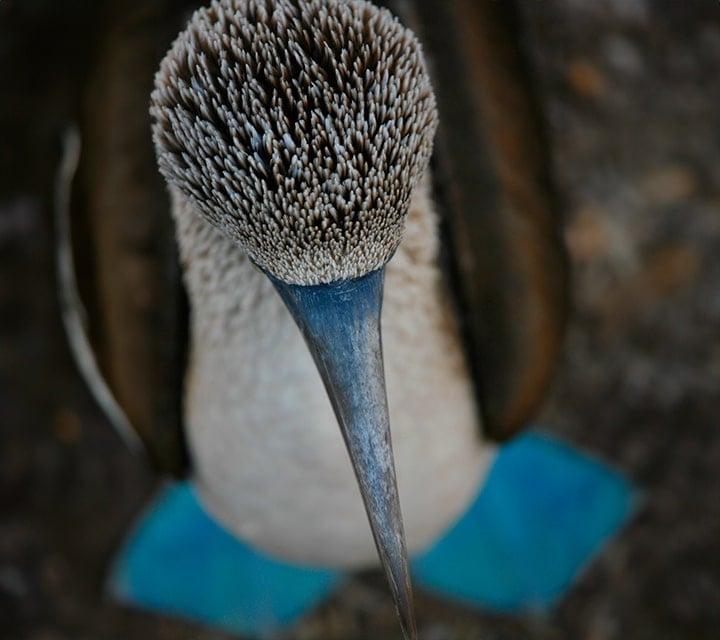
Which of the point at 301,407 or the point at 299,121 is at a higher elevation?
the point at 299,121

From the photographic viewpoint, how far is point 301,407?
3.34 feet

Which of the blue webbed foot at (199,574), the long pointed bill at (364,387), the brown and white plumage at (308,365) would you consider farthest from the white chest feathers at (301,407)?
the blue webbed foot at (199,574)

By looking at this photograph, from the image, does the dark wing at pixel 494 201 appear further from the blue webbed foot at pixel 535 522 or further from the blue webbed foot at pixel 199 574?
the blue webbed foot at pixel 199 574

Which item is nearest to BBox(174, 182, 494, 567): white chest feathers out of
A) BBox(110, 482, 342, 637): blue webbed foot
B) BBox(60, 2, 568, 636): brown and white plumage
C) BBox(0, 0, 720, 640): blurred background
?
BBox(60, 2, 568, 636): brown and white plumage

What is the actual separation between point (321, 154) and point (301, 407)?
430mm

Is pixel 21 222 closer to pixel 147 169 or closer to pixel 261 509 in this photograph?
pixel 147 169

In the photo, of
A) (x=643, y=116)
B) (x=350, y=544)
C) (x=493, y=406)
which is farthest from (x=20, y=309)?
(x=643, y=116)

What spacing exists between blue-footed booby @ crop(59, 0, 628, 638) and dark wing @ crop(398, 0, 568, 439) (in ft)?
0.09

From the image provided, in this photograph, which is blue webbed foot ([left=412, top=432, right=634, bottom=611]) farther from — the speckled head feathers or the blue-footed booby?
the speckled head feathers

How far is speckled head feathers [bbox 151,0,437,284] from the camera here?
2.08 feet

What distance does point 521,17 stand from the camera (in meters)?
1.19

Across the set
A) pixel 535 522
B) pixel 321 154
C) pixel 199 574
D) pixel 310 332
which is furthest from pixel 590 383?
pixel 321 154

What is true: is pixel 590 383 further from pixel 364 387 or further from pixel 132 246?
pixel 364 387

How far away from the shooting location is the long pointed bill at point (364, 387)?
73cm
